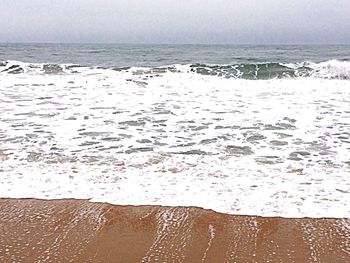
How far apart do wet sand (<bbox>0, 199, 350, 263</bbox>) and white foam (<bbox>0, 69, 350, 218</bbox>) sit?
224 millimetres

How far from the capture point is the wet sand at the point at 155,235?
2998mm

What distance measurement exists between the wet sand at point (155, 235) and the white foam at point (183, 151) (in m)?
0.22

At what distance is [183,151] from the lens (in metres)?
5.86

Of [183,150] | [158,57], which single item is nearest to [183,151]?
[183,150]

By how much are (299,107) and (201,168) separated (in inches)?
223

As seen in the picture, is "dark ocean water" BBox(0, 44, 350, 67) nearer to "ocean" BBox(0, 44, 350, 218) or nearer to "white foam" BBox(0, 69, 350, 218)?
"ocean" BBox(0, 44, 350, 218)

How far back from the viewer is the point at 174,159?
5430 millimetres

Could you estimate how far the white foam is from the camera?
4.16 meters

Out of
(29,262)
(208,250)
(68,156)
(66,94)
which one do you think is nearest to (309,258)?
(208,250)

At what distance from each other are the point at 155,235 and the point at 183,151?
8.55ft

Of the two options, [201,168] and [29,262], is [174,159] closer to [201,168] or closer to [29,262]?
[201,168]

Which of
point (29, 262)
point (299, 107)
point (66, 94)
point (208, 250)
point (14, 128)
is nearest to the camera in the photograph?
point (29, 262)

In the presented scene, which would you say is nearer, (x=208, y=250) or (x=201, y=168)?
(x=208, y=250)

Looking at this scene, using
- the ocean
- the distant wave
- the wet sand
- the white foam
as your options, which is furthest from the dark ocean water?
the wet sand
